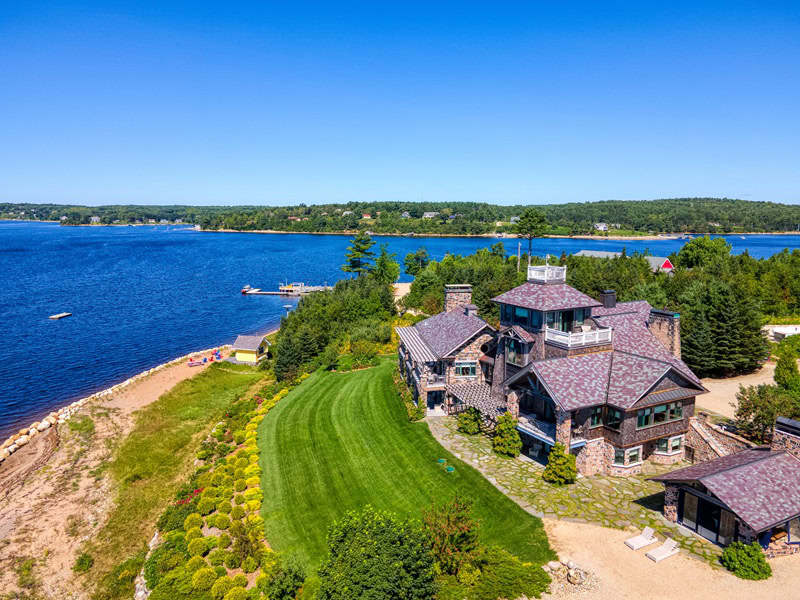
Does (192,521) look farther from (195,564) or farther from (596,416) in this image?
(596,416)

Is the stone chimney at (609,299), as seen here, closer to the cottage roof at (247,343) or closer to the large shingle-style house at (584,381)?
the large shingle-style house at (584,381)

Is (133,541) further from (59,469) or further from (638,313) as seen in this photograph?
(638,313)

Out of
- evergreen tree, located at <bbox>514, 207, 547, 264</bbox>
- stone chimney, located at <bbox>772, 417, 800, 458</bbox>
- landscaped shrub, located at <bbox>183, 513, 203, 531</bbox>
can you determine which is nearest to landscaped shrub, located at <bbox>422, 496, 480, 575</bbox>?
landscaped shrub, located at <bbox>183, 513, 203, 531</bbox>

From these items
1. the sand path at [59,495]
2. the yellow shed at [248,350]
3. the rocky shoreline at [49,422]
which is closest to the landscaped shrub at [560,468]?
the sand path at [59,495]

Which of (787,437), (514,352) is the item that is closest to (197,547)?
(514,352)

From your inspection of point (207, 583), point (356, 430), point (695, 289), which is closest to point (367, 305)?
point (356, 430)
